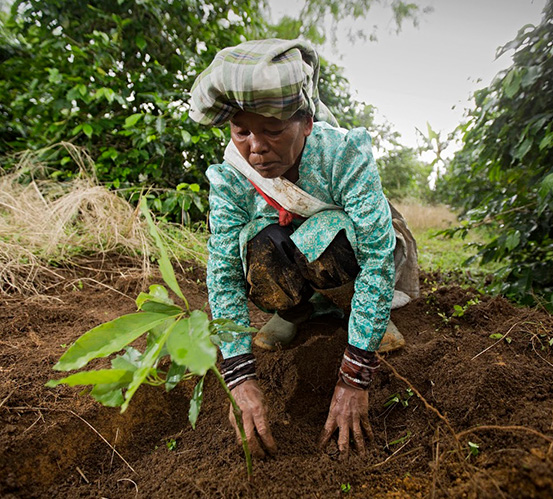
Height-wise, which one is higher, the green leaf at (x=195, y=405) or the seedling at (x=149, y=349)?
Result: the seedling at (x=149, y=349)

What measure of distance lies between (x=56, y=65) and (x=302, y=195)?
9.03 feet

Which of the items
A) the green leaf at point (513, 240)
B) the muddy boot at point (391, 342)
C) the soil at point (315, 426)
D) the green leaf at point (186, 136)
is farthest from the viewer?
the green leaf at point (186, 136)

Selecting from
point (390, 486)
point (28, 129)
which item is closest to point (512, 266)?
point (390, 486)

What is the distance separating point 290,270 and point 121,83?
94.9 inches

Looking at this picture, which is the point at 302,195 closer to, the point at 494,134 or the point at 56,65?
the point at 494,134

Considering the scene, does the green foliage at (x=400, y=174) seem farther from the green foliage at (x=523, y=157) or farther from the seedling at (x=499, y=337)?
the seedling at (x=499, y=337)

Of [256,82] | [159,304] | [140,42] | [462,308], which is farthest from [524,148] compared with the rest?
[140,42]

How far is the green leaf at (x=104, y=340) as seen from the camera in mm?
632

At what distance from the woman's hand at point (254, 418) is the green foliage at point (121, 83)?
6.57ft

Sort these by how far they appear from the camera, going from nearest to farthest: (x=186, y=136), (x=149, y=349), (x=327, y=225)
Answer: (x=149, y=349), (x=327, y=225), (x=186, y=136)

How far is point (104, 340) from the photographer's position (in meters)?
0.66

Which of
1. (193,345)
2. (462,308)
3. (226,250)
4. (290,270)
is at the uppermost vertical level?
(193,345)

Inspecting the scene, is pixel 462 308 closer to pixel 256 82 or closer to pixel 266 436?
pixel 266 436

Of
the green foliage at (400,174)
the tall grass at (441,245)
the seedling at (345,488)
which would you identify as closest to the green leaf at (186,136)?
the tall grass at (441,245)
